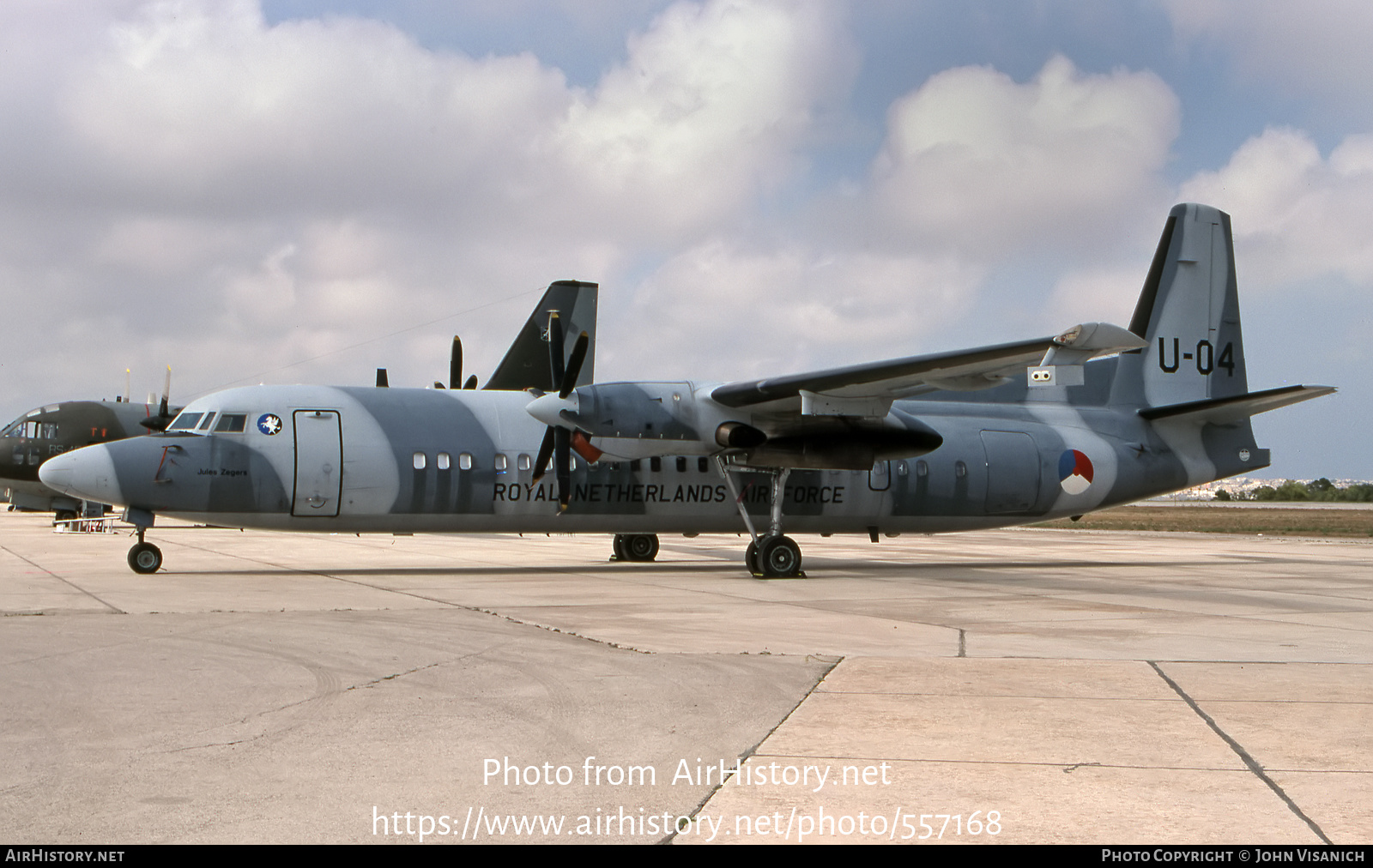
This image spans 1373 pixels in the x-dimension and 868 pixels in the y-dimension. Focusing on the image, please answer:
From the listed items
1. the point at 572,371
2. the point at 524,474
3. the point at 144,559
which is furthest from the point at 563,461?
the point at 144,559

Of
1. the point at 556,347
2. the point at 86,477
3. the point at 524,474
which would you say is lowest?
the point at 86,477

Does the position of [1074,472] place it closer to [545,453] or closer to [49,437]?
[545,453]

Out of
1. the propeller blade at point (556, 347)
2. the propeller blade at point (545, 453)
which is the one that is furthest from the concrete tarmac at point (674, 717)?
the propeller blade at point (556, 347)

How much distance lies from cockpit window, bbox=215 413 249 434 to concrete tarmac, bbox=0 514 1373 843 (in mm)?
3537

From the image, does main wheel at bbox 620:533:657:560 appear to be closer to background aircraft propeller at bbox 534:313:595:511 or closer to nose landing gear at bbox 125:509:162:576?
background aircraft propeller at bbox 534:313:595:511

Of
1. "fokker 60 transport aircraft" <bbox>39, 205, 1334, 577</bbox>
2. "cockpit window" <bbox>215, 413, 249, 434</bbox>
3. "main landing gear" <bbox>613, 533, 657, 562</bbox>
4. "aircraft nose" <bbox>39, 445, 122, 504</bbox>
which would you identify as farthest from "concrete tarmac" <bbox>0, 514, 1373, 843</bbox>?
"main landing gear" <bbox>613, 533, 657, 562</bbox>

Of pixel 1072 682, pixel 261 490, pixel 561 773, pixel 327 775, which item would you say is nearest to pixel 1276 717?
pixel 1072 682

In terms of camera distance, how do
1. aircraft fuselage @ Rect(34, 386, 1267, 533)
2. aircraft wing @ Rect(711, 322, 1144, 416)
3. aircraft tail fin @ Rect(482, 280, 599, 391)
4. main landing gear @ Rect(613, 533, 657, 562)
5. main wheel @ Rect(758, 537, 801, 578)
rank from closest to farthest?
aircraft wing @ Rect(711, 322, 1144, 416)
aircraft fuselage @ Rect(34, 386, 1267, 533)
main wheel @ Rect(758, 537, 801, 578)
main landing gear @ Rect(613, 533, 657, 562)
aircraft tail fin @ Rect(482, 280, 599, 391)

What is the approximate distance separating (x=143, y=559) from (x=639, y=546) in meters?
9.87

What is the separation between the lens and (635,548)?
24719mm

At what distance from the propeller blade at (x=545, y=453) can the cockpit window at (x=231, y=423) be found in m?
4.77

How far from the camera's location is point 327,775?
18.3 feet

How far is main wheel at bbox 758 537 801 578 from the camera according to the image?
778 inches

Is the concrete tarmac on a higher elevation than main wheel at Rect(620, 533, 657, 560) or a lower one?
lower
